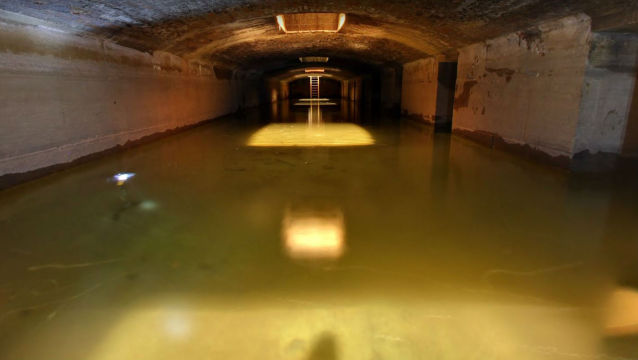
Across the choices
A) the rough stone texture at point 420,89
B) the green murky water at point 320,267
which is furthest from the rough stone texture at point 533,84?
the rough stone texture at point 420,89

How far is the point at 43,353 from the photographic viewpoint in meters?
1.41

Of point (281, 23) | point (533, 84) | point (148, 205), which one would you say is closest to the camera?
point (148, 205)

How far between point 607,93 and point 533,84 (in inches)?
35.7

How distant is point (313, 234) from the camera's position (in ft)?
8.23

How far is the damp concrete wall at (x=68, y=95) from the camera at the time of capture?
12.2ft

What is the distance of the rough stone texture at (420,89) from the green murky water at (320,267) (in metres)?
5.34

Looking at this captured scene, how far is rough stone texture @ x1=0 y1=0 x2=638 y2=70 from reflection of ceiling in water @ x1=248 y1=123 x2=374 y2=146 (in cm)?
196

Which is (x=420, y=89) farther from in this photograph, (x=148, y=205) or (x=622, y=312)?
(x=622, y=312)

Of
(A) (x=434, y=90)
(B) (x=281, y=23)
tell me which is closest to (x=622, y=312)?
(B) (x=281, y=23)

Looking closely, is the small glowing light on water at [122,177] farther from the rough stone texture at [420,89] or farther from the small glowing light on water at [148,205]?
the rough stone texture at [420,89]

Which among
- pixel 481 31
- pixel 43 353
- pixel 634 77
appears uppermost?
pixel 481 31

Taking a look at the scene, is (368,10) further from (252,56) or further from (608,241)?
(252,56)

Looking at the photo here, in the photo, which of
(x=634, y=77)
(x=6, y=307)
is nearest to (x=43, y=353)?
(x=6, y=307)

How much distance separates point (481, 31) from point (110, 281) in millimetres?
5681
